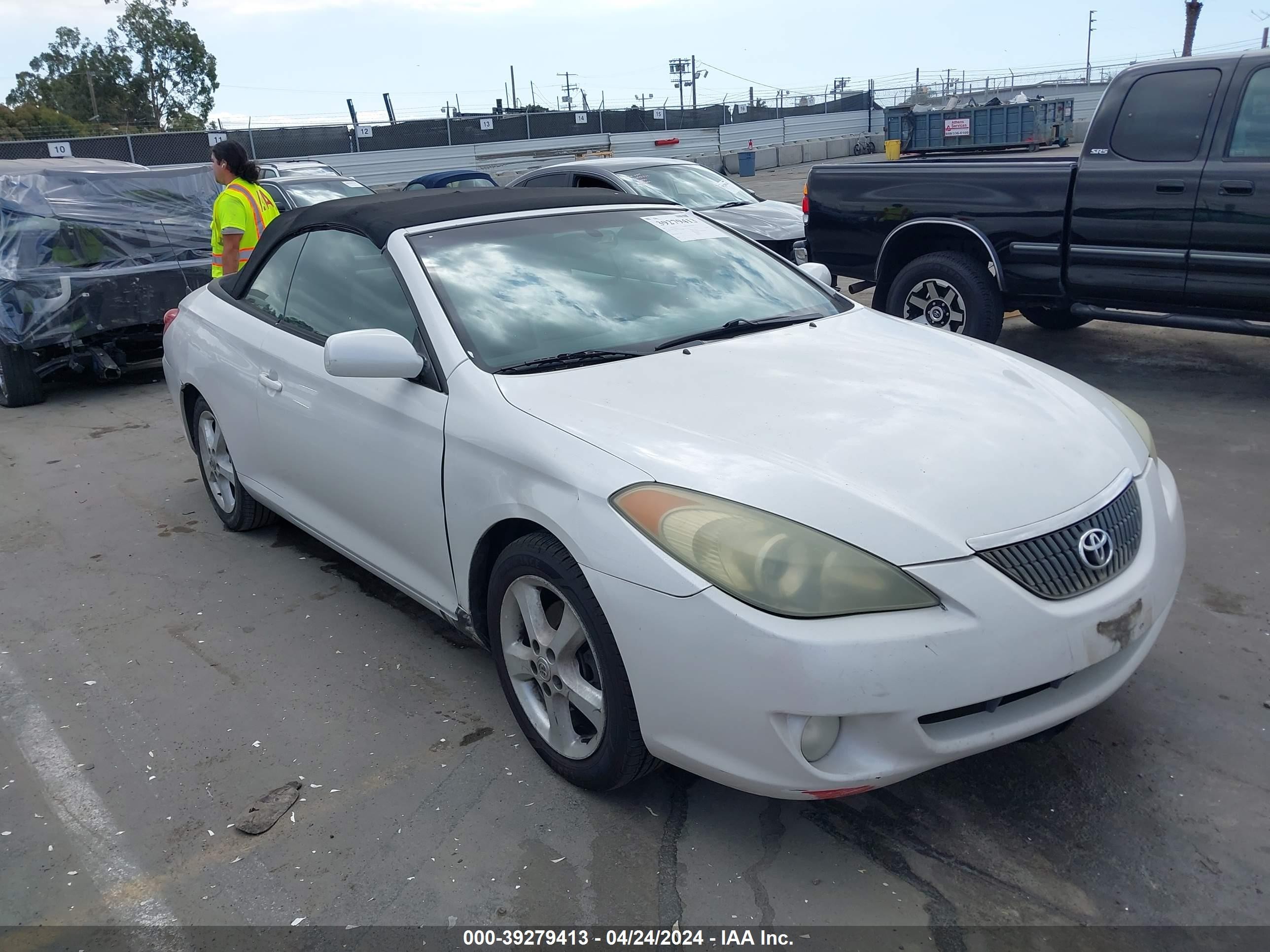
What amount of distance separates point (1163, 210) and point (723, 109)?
33300 millimetres

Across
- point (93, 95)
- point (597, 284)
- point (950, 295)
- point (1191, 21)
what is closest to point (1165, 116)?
point (950, 295)

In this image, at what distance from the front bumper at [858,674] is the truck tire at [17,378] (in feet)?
24.2

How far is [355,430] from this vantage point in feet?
11.8

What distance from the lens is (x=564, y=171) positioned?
35.3 ft

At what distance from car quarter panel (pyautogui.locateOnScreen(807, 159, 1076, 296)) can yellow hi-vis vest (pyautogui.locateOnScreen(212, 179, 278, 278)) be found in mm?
3949

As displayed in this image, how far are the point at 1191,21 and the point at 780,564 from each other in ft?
169

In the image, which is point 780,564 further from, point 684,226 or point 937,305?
point 937,305

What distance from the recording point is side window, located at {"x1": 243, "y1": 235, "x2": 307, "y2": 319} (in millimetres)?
4355

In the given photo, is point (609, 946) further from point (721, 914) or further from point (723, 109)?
point (723, 109)

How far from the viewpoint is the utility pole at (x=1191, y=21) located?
141 ft

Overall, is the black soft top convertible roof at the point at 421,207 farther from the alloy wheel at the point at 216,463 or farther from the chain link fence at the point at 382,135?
the chain link fence at the point at 382,135

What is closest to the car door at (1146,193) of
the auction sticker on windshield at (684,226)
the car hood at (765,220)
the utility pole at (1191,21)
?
the auction sticker on windshield at (684,226)

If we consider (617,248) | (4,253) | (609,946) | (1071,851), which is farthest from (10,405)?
(1071,851)

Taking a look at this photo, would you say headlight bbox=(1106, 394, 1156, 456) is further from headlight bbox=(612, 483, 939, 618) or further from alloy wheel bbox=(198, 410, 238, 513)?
alloy wheel bbox=(198, 410, 238, 513)
